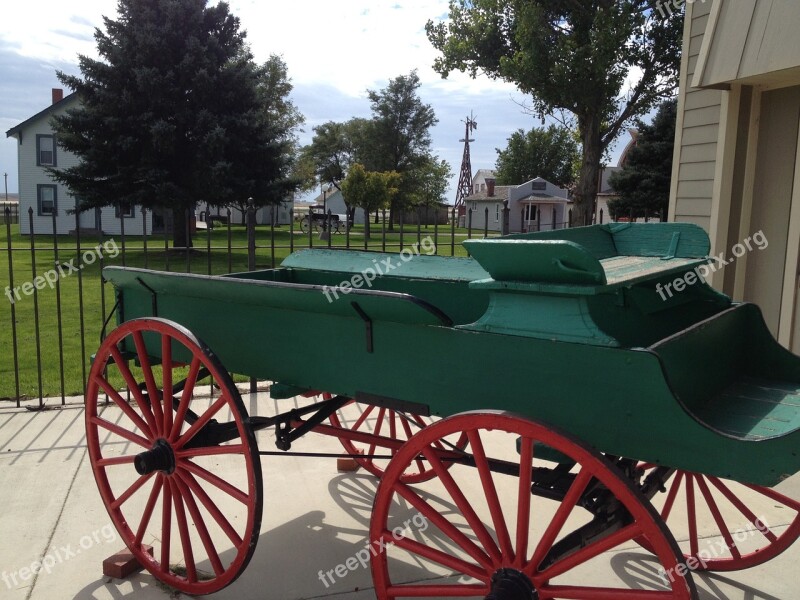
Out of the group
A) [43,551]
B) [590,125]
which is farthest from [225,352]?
[590,125]

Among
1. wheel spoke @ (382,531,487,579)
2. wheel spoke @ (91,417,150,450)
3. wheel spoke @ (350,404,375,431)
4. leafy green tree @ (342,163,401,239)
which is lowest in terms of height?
wheel spoke @ (350,404,375,431)

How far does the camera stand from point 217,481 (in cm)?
268

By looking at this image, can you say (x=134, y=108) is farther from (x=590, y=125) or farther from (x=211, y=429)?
(x=211, y=429)

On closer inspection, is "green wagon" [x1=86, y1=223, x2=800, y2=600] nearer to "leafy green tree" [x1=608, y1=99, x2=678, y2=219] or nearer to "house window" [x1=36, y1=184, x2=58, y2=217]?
"leafy green tree" [x1=608, y1=99, x2=678, y2=219]

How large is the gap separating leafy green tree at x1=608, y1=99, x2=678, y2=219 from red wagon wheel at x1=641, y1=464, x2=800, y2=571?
20.0 meters

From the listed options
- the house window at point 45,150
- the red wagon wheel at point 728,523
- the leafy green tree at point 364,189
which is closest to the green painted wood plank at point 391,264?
the red wagon wheel at point 728,523

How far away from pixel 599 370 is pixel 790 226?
349cm

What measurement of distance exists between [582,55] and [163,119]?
12802mm

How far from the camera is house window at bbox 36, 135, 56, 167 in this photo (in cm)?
3241

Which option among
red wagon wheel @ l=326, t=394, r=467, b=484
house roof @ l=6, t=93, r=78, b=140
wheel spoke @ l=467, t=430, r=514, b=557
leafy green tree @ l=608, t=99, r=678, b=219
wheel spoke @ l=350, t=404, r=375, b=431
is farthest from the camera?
house roof @ l=6, t=93, r=78, b=140

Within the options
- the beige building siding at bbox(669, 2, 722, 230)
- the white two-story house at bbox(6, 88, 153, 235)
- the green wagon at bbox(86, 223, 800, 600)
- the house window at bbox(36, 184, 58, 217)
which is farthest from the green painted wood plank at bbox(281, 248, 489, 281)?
the house window at bbox(36, 184, 58, 217)

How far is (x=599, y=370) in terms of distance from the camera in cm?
185

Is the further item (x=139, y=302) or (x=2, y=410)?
(x=2, y=410)

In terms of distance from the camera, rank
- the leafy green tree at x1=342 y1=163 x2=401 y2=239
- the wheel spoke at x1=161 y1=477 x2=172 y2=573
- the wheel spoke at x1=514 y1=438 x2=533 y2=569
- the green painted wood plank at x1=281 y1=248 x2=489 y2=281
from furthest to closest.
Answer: the leafy green tree at x1=342 y1=163 x2=401 y2=239 → the green painted wood plank at x1=281 y1=248 x2=489 y2=281 → the wheel spoke at x1=161 y1=477 x2=172 y2=573 → the wheel spoke at x1=514 y1=438 x2=533 y2=569
